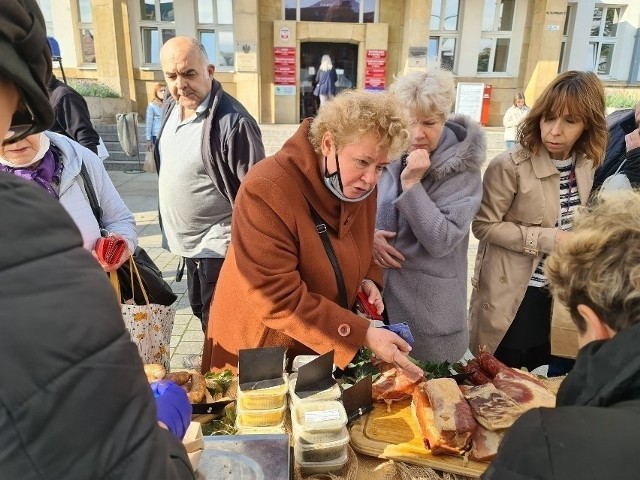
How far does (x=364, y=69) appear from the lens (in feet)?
49.6

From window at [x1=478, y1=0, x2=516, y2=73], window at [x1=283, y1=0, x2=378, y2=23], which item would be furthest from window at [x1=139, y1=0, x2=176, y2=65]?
window at [x1=478, y1=0, x2=516, y2=73]

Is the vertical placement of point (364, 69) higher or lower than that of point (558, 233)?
higher

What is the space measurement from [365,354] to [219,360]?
2.11 ft

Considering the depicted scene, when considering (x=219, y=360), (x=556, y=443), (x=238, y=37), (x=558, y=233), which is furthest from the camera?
(x=238, y=37)

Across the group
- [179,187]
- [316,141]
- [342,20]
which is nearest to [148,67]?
[342,20]

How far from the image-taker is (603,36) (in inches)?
670

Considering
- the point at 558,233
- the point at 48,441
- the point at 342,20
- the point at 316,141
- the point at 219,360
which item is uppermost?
the point at 342,20

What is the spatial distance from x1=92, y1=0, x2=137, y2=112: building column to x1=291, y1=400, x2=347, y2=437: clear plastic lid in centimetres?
1499

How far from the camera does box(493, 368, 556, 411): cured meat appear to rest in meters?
1.49

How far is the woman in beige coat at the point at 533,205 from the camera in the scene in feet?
7.34

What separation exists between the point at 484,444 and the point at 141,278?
1.77m

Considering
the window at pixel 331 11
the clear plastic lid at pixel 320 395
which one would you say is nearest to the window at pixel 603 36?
the window at pixel 331 11

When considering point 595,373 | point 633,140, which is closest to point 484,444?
point 595,373

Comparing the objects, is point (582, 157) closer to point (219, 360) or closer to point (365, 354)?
point (365, 354)
